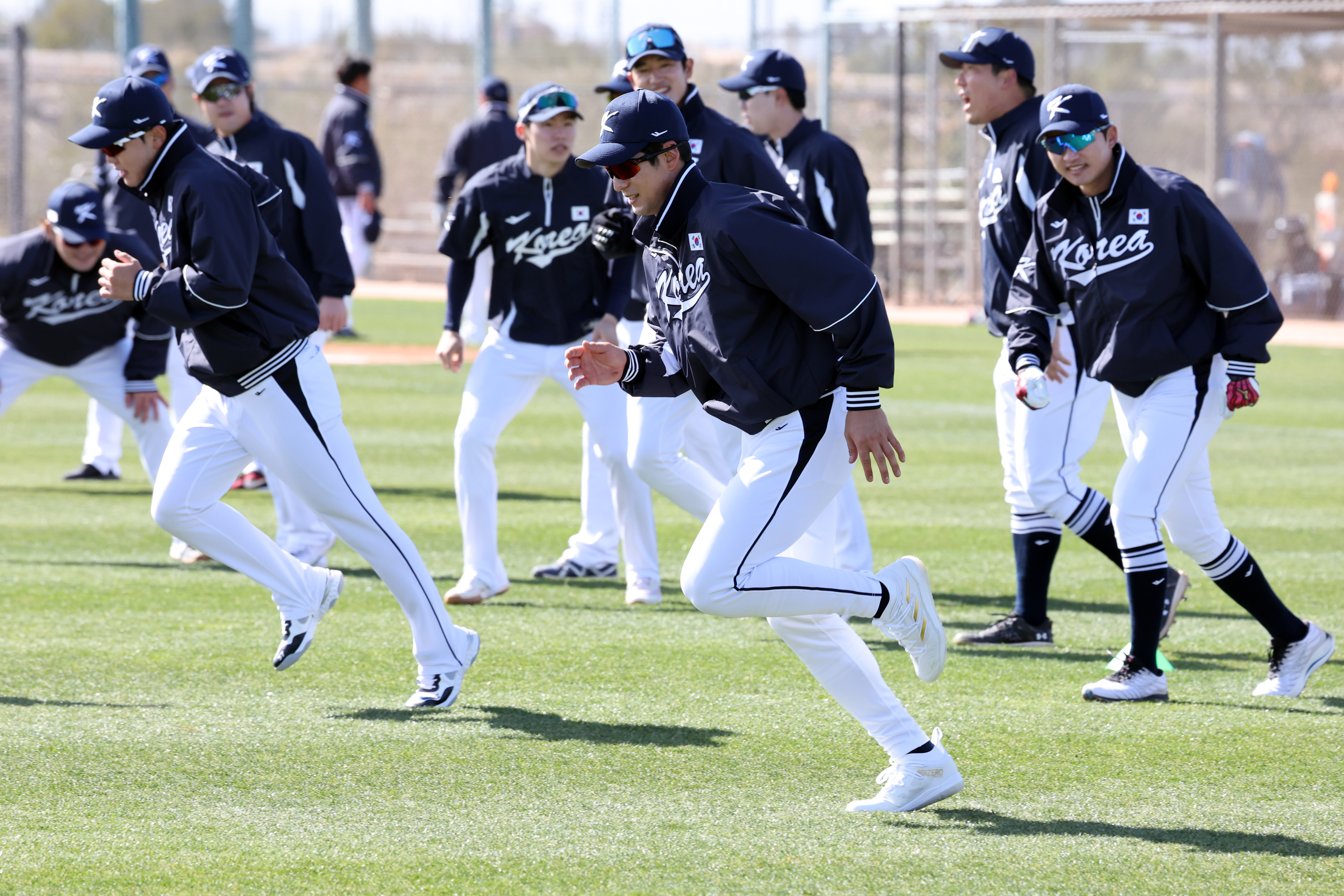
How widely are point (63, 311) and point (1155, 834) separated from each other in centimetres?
645

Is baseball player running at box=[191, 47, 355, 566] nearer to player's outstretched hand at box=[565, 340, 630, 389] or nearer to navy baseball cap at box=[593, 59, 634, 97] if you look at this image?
navy baseball cap at box=[593, 59, 634, 97]

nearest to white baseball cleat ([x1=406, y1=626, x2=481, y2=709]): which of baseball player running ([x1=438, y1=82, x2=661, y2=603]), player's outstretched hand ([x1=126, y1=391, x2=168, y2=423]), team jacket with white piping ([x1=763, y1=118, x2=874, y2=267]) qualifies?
baseball player running ([x1=438, y1=82, x2=661, y2=603])

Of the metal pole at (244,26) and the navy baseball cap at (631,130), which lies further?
the metal pole at (244,26)

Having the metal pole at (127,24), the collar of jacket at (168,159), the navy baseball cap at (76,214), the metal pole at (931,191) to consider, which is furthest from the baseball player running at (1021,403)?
the metal pole at (127,24)

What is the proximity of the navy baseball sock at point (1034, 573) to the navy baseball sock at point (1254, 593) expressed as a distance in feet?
2.85

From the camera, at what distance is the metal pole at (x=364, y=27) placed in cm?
3020

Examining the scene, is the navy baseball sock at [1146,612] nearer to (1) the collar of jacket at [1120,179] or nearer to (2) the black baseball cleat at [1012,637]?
(2) the black baseball cleat at [1012,637]

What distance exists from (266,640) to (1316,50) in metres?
26.2

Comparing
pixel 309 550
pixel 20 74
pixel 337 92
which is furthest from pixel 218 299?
pixel 20 74

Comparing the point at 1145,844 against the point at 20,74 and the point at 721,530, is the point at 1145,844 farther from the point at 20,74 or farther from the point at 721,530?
the point at 20,74

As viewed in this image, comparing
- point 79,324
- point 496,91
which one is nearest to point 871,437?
point 79,324

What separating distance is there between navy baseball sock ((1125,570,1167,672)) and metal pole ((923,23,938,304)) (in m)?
17.9

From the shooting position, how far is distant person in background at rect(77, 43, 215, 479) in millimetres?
9648

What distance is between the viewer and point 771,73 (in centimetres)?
757
